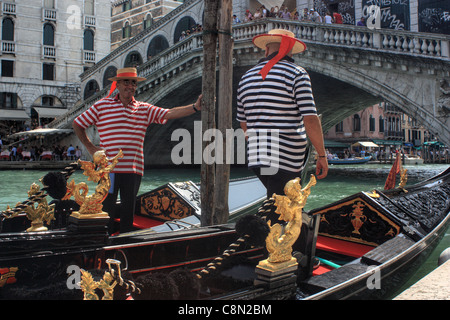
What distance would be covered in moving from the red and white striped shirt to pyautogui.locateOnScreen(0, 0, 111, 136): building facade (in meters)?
14.1

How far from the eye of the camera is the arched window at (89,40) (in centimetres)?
1586

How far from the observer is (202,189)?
2.30 metres

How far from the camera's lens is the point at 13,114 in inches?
574

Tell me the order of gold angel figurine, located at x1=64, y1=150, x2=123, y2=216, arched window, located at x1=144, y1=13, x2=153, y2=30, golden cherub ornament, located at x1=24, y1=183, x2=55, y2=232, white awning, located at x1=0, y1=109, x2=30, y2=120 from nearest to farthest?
gold angel figurine, located at x1=64, y1=150, x2=123, y2=216
golden cherub ornament, located at x1=24, y1=183, x2=55, y2=232
white awning, located at x1=0, y1=109, x2=30, y2=120
arched window, located at x1=144, y1=13, x2=153, y2=30

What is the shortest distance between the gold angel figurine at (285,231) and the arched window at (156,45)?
1294 cm

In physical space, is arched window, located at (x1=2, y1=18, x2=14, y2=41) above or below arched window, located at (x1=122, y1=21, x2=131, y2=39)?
below

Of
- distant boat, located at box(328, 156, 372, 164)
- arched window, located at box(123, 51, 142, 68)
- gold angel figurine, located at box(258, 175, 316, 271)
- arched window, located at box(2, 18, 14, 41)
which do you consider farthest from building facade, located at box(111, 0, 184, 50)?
gold angel figurine, located at box(258, 175, 316, 271)

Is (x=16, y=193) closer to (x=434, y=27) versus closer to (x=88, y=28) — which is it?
(x=434, y=27)

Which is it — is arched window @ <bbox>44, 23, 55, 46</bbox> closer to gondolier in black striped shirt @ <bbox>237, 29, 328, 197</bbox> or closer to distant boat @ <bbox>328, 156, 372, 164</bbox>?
distant boat @ <bbox>328, 156, 372, 164</bbox>

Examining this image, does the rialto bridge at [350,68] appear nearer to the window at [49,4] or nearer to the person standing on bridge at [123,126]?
the person standing on bridge at [123,126]

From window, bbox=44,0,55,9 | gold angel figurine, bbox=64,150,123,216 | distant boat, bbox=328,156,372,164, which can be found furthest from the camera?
distant boat, bbox=328,156,372,164

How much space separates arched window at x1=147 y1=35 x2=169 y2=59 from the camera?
13.6m

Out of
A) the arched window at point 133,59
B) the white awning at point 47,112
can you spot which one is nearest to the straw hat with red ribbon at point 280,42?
the arched window at point 133,59

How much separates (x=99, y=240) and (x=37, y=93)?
49.7 ft
